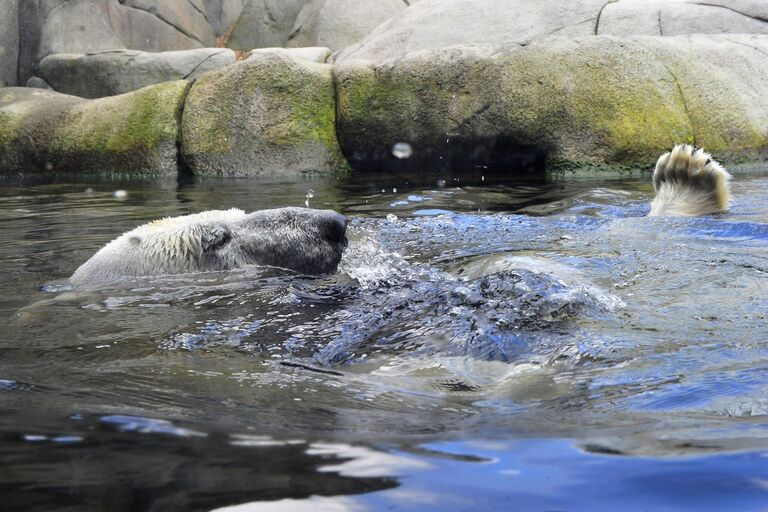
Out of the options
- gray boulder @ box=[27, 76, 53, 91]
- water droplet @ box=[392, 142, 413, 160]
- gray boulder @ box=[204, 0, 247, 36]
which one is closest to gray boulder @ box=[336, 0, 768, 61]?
water droplet @ box=[392, 142, 413, 160]

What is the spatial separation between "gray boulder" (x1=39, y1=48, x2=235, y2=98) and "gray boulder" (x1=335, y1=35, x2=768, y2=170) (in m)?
4.48

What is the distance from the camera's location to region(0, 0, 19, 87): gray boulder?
14500 millimetres

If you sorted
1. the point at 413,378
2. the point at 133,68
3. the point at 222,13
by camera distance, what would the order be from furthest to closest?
the point at 222,13, the point at 133,68, the point at 413,378

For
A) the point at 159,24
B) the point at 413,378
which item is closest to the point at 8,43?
the point at 159,24

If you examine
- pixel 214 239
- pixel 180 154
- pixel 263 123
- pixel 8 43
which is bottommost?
pixel 214 239

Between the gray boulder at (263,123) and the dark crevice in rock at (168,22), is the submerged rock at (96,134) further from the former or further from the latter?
the dark crevice in rock at (168,22)

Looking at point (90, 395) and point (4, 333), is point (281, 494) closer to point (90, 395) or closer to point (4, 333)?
point (90, 395)

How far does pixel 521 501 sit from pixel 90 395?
3.40 ft

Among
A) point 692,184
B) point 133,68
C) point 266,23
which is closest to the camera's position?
point 692,184

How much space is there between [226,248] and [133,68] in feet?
33.2

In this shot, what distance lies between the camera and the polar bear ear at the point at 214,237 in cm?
355

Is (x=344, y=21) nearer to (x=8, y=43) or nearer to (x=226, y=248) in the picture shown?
(x=8, y=43)

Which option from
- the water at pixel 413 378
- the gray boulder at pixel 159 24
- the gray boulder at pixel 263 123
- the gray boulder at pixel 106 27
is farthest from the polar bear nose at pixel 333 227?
the gray boulder at pixel 159 24

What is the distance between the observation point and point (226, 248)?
357cm
